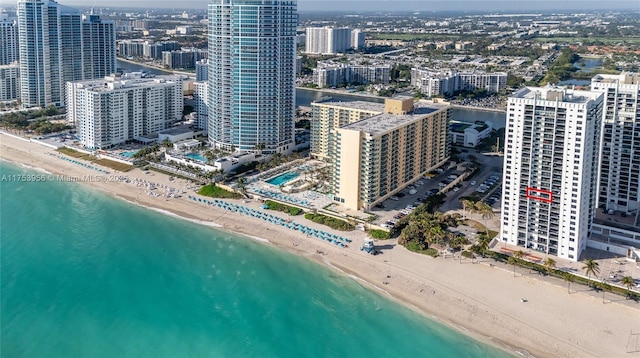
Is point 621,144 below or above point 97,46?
below

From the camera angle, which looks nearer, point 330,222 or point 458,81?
point 330,222

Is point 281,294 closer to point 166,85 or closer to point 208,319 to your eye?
point 208,319

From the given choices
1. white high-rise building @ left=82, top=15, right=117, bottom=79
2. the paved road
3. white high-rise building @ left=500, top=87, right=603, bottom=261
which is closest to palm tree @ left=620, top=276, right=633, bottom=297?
white high-rise building @ left=500, top=87, right=603, bottom=261

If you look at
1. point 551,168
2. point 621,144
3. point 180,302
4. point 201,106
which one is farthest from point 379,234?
point 201,106

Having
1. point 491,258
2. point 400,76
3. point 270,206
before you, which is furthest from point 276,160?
point 400,76

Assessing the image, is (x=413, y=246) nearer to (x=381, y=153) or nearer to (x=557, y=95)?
(x=381, y=153)

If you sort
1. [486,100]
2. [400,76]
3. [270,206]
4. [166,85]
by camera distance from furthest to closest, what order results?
[400,76], [486,100], [166,85], [270,206]
